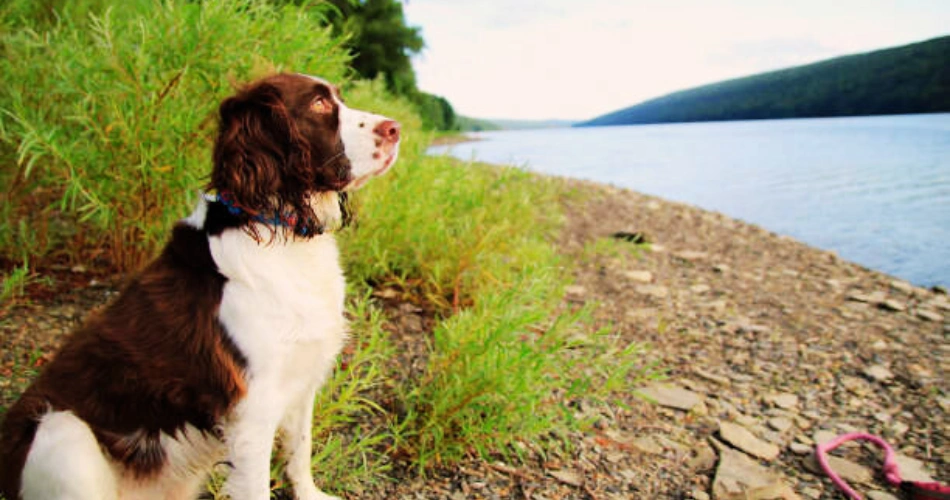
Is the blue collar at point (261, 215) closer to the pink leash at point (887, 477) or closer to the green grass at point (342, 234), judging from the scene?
the green grass at point (342, 234)

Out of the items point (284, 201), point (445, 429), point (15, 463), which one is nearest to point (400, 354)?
point (445, 429)

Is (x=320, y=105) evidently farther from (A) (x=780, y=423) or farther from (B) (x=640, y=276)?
(B) (x=640, y=276)

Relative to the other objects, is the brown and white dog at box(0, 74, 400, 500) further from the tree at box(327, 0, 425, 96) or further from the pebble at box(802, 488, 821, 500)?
the tree at box(327, 0, 425, 96)

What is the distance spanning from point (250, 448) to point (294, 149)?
90 cm

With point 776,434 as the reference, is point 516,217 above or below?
above

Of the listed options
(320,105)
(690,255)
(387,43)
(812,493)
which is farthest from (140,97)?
(387,43)

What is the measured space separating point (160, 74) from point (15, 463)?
1.86 metres

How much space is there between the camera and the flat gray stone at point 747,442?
8.89 feet

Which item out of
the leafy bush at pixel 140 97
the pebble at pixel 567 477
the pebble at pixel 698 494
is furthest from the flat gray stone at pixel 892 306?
the leafy bush at pixel 140 97

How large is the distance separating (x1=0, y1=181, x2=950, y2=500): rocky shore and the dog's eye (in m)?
1.36

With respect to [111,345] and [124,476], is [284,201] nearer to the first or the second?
[111,345]

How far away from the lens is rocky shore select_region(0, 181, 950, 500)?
2.40 metres

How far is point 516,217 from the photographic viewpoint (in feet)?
14.7

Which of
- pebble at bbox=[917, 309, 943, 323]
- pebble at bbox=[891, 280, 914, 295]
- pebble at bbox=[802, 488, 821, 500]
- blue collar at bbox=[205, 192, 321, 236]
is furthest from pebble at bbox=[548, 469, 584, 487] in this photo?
pebble at bbox=[891, 280, 914, 295]
